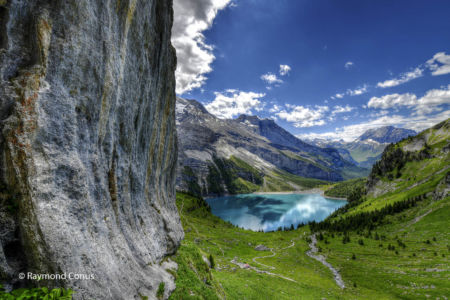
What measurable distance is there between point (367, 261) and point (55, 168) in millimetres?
89561

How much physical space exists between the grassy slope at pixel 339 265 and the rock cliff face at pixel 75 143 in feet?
27.7

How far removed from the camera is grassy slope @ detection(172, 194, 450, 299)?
31.6 meters

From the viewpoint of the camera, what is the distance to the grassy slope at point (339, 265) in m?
31.6

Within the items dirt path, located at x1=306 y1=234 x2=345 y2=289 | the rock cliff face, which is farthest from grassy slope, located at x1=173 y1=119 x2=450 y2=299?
the rock cliff face

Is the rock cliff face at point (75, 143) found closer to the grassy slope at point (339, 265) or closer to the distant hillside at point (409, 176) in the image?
the grassy slope at point (339, 265)

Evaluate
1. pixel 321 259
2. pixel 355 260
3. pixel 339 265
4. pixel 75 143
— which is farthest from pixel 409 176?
pixel 75 143

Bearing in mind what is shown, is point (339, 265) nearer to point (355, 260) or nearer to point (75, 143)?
point (355, 260)

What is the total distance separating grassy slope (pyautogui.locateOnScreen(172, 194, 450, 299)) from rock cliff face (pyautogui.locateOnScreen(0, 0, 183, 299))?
8445 mm

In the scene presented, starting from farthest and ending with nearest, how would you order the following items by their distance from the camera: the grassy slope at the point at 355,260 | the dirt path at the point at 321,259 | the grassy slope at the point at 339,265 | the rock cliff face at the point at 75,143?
the dirt path at the point at 321,259, the grassy slope at the point at 355,260, the grassy slope at the point at 339,265, the rock cliff face at the point at 75,143

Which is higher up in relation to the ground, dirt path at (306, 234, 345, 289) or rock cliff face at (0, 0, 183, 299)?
rock cliff face at (0, 0, 183, 299)

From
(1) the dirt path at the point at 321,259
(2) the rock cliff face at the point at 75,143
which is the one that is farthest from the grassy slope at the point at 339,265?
(2) the rock cliff face at the point at 75,143

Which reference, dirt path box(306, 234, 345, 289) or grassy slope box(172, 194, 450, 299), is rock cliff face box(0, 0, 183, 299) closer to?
grassy slope box(172, 194, 450, 299)

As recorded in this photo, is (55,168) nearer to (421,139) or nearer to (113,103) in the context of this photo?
(113,103)

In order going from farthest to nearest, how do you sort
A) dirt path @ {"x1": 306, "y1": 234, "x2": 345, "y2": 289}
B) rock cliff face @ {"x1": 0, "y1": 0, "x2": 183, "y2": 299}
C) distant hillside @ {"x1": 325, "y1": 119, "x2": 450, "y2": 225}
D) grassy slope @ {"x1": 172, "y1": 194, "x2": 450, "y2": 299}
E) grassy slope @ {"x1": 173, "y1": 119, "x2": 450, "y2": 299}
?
1. distant hillside @ {"x1": 325, "y1": 119, "x2": 450, "y2": 225}
2. dirt path @ {"x1": 306, "y1": 234, "x2": 345, "y2": 289}
3. grassy slope @ {"x1": 173, "y1": 119, "x2": 450, "y2": 299}
4. grassy slope @ {"x1": 172, "y1": 194, "x2": 450, "y2": 299}
5. rock cliff face @ {"x1": 0, "y1": 0, "x2": 183, "y2": 299}
